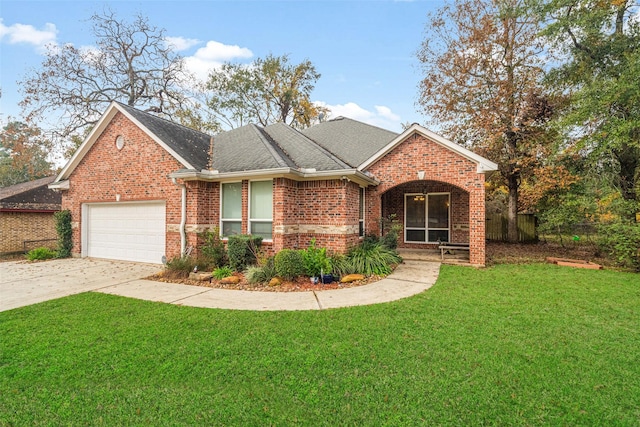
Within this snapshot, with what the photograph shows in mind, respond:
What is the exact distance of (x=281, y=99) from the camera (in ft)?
84.8

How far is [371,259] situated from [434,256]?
402 cm

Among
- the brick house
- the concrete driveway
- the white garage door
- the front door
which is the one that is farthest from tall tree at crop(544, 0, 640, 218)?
the concrete driveway

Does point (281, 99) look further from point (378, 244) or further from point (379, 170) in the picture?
point (378, 244)

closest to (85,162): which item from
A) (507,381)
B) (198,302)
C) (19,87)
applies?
(198,302)

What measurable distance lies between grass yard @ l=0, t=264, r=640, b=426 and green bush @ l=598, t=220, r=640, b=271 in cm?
441

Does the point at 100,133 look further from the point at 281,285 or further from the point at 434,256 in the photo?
the point at 434,256

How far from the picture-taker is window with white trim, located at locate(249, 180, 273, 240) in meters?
8.91

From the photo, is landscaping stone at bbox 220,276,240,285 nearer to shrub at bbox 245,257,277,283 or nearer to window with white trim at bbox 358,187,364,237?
shrub at bbox 245,257,277,283

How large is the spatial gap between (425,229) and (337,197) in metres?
6.26

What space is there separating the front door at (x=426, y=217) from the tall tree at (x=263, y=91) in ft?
52.2

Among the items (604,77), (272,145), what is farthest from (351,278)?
(604,77)

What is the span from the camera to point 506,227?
16875 millimetres

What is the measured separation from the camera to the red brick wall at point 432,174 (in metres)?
9.33

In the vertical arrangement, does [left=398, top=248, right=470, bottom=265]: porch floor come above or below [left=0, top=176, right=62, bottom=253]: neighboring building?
below
